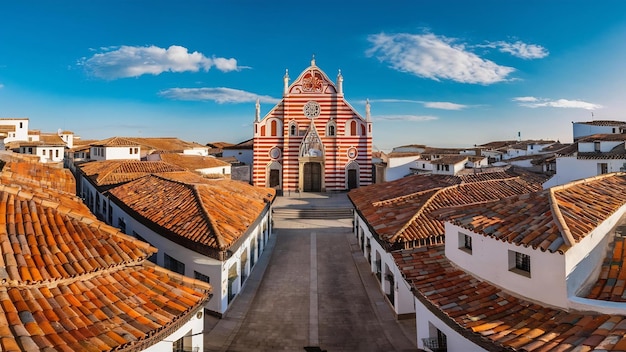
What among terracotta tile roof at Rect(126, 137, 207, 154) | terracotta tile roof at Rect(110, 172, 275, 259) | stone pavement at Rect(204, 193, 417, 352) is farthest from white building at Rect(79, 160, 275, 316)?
terracotta tile roof at Rect(126, 137, 207, 154)

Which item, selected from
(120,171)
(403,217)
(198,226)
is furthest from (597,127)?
(120,171)

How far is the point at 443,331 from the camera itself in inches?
294

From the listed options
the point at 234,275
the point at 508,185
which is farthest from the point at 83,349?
the point at 508,185

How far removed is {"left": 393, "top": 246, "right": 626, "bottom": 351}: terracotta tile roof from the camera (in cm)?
531

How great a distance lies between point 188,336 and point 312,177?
2662cm

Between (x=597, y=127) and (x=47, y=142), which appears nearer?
(x=597, y=127)

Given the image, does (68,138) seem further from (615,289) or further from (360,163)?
(615,289)

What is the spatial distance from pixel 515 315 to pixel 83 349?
6.94 meters

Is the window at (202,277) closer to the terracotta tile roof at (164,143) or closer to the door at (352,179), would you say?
the door at (352,179)

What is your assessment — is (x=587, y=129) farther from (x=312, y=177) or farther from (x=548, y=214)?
(x=548, y=214)

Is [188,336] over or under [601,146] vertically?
under

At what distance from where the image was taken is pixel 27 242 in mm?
6242

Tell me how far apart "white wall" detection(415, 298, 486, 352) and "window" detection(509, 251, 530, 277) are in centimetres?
176

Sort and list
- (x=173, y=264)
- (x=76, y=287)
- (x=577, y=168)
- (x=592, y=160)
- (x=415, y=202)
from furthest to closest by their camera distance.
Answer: (x=577, y=168) → (x=592, y=160) → (x=415, y=202) → (x=173, y=264) → (x=76, y=287)
